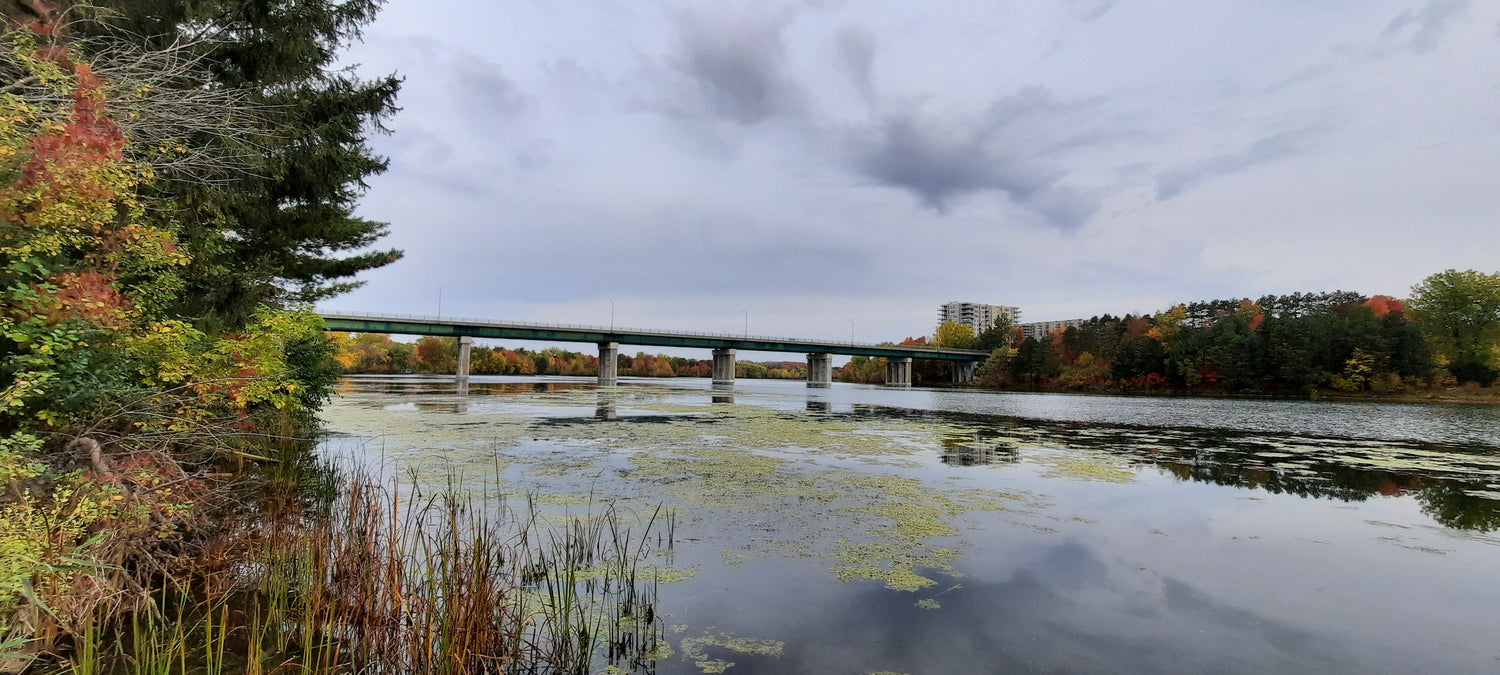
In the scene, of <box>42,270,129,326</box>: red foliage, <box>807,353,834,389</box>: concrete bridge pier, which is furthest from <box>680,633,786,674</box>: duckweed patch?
<box>807,353,834,389</box>: concrete bridge pier

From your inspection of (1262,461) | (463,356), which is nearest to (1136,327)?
(1262,461)

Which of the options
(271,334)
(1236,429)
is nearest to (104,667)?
(271,334)

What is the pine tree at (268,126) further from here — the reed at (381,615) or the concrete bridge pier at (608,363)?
the concrete bridge pier at (608,363)

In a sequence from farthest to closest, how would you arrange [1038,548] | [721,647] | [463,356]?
[463,356] < [1038,548] < [721,647]

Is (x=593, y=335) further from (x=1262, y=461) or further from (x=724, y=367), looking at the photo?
(x=1262, y=461)

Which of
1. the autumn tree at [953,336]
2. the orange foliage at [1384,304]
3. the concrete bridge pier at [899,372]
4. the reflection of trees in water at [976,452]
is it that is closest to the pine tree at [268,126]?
the reflection of trees in water at [976,452]

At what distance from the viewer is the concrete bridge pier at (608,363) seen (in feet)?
242

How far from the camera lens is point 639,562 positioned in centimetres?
661

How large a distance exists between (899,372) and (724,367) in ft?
121

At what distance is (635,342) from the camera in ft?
262

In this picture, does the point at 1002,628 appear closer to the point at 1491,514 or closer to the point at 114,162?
the point at 114,162

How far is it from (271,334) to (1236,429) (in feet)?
109

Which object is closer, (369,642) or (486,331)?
(369,642)

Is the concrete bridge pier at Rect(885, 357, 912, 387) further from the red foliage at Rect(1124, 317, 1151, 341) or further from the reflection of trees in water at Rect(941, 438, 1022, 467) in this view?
the reflection of trees in water at Rect(941, 438, 1022, 467)
